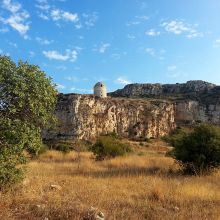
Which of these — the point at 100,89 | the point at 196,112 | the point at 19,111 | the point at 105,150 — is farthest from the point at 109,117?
the point at 19,111

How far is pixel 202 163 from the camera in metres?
16.3

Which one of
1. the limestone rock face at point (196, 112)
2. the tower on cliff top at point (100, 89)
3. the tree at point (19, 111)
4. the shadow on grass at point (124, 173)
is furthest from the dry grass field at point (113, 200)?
the limestone rock face at point (196, 112)

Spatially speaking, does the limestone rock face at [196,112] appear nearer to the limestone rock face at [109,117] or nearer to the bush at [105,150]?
the limestone rock face at [109,117]

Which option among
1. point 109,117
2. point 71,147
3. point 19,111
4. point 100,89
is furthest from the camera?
point 100,89

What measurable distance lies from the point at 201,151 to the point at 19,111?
381 inches

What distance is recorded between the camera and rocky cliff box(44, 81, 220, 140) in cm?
6638

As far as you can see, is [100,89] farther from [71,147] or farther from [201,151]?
[201,151]

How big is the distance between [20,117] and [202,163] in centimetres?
933

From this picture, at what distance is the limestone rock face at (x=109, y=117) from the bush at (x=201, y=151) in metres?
44.8

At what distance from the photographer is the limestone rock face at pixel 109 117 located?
66.1m

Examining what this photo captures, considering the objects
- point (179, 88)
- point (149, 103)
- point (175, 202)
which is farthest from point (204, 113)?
point (175, 202)

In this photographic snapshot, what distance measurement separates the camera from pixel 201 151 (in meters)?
16.8

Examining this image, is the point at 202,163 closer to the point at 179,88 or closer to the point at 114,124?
the point at 114,124

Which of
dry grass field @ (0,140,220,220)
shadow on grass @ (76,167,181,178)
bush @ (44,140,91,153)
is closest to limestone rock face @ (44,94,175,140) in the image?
bush @ (44,140,91,153)
